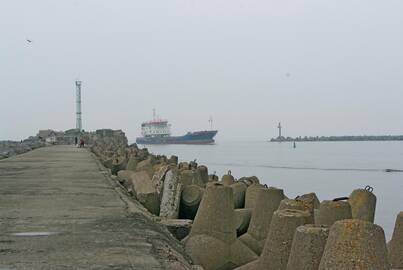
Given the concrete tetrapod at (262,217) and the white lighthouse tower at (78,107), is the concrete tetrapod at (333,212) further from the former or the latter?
the white lighthouse tower at (78,107)

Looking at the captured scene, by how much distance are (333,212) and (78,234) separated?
207cm

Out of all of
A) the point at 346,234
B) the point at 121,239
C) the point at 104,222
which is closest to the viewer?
the point at 346,234

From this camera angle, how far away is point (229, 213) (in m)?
5.43

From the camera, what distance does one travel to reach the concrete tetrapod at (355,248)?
282 cm

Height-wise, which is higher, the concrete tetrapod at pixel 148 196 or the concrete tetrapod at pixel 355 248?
the concrete tetrapod at pixel 355 248

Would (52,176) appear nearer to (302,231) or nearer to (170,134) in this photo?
(302,231)

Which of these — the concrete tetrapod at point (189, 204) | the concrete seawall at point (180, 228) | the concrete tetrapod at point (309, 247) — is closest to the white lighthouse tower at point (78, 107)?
the concrete seawall at point (180, 228)

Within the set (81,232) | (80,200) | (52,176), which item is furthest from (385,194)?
(81,232)

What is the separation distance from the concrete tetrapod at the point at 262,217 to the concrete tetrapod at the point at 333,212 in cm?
89

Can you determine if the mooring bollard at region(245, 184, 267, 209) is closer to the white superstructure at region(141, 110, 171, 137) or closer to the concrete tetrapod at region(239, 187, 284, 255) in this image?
the concrete tetrapod at region(239, 187, 284, 255)

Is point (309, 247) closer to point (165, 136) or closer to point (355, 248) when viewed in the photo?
point (355, 248)

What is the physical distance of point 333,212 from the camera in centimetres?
478

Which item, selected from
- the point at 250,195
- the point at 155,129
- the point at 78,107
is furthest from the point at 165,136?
the point at 250,195

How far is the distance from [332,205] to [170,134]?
99.8 m
